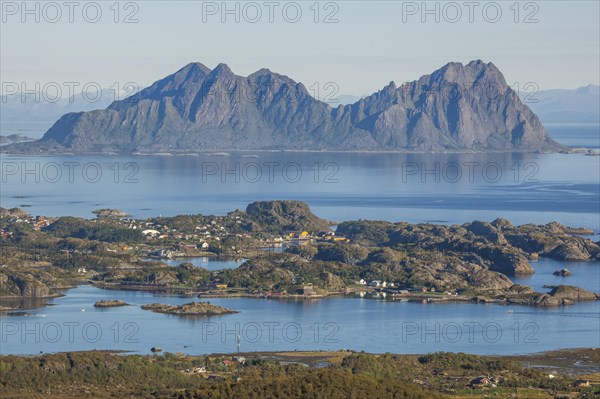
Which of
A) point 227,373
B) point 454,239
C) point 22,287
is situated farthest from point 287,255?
point 227,373

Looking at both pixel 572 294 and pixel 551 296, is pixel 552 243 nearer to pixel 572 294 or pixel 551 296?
pixel 572 294

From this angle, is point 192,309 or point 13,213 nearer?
point 192,309

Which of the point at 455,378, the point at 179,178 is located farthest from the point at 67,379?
the point at 179,178

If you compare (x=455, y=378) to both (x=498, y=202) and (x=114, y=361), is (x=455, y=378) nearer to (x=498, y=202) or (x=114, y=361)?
(x=114, y=361)

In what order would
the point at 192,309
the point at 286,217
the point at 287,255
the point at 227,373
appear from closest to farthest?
the point at 227,373 → the point at 192,309 → the point at 287,255 → the point at 286,217

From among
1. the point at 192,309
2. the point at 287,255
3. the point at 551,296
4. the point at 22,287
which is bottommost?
the point at 551,296

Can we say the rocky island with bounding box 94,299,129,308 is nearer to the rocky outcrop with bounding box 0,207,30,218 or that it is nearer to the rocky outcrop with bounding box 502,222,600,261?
the rocky outcrop with bounding box 502,222,600,261

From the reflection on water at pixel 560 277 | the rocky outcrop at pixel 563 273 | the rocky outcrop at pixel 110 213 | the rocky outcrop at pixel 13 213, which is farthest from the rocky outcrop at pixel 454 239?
the rocky outcrop at pixel 13 213

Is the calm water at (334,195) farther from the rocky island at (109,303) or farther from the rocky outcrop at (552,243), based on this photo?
the rocky island at (109,303)
